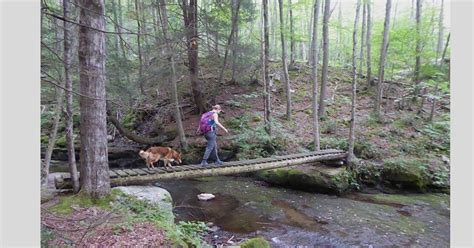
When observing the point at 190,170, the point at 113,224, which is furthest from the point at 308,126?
the point at 113,224

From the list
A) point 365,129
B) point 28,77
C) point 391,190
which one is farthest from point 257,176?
point 28,77

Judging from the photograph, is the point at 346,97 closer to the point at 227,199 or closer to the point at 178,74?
the point at 178,74

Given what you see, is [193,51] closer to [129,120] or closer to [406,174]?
[129,120]

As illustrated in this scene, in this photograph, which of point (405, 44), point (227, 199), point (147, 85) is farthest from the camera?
point (405, 44)

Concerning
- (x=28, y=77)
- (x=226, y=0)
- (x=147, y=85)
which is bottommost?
(x=28, y=77)

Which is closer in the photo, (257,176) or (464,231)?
(464,231)

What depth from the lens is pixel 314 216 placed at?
8.09 metres

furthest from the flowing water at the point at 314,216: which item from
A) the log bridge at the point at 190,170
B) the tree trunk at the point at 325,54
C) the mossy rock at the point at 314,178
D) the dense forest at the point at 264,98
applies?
the tree trunk at the point at 325,54

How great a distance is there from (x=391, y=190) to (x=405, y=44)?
770 centimetres

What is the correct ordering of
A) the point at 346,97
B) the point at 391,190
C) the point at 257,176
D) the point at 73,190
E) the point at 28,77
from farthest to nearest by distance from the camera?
the point at 346,97 → the point at 257,176 → the point at 391,190 → the point at 73,190 → the point at 28,77

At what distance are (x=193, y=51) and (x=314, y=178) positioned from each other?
637cm

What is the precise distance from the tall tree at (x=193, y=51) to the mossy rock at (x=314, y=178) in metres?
5.11

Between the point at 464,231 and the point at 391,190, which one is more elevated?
the point at 464,231

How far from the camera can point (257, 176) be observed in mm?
11742
